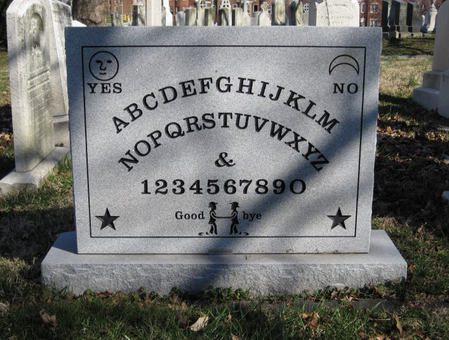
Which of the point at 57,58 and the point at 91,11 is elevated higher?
the point at 91,11

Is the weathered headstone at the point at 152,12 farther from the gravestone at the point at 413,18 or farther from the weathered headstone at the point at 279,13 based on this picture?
the gravestone at the point at 413,18

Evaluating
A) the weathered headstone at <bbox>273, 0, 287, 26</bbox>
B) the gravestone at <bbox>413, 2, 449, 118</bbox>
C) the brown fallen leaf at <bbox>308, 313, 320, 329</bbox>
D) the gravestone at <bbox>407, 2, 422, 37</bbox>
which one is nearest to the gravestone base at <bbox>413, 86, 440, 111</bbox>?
the gravestone at <bbox>413, 2, 449, 118</bbox>

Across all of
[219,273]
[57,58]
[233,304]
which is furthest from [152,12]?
[233,304]

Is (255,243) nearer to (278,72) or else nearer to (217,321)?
(217,321)

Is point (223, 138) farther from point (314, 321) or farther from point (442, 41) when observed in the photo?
point (442, 41)

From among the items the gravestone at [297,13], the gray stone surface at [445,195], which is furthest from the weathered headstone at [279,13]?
the gray stone surface at [445,195]

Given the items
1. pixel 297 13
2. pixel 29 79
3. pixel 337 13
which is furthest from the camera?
pixel 337 13

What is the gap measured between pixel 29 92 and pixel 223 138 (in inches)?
108

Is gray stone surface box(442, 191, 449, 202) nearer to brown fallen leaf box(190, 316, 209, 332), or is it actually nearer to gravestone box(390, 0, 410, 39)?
brown fallen leaf box(190, 316, 209, 332)

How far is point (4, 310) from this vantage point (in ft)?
9.97

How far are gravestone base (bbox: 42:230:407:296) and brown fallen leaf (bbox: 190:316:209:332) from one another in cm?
43

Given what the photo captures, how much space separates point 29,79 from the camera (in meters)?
5.43

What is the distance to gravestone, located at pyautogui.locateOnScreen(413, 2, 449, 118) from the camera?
8109 millimetres

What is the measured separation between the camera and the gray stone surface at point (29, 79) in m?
5.25
